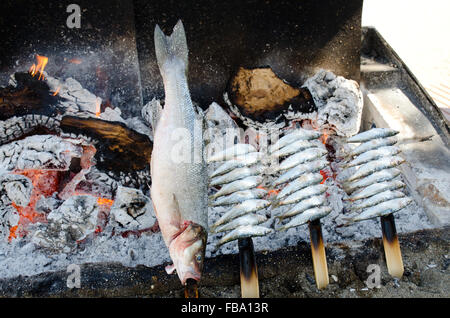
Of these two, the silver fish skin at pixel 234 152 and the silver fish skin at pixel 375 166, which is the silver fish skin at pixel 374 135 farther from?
the silver fish skin at pixel 234 152

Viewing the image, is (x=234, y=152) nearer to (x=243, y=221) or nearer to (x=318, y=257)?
(x=243, y=221)

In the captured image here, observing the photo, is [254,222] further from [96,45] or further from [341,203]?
[96,45]

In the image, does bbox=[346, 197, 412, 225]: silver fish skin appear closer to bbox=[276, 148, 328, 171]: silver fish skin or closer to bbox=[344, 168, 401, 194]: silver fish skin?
bbox=[344, 168, 401, 194]: silver fish skin

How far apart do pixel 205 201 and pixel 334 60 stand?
5.97 ft

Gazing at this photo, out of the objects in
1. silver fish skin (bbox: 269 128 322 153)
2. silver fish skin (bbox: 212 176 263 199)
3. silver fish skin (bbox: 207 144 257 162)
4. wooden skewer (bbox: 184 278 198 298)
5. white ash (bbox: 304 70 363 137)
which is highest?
white ash (bbox: 304 70 363 137)

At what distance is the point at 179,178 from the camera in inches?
95.7

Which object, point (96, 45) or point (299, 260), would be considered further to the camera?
point (96, 45)

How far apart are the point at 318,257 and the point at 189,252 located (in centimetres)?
76

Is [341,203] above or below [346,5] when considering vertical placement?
below

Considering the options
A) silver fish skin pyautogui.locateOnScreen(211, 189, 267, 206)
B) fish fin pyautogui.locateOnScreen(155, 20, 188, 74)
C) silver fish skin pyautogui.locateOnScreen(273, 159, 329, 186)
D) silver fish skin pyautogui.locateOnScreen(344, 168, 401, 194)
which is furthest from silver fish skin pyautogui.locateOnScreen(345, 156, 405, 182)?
fish fin pyautogui.locateOnScreen(155, 20, 188, 74)

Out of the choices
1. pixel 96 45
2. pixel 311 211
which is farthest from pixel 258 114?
pixel 96 45

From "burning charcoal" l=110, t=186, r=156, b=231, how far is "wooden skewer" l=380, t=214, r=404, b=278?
1.51 m

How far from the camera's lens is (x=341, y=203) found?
3031 millimetres

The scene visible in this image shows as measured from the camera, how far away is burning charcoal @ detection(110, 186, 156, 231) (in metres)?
2.81
